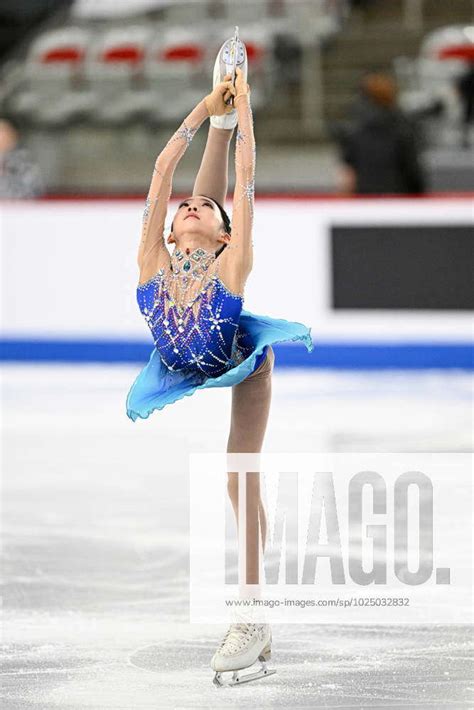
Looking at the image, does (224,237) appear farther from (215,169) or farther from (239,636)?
(239,636)

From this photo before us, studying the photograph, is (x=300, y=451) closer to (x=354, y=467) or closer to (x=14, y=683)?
(x=354, y=467)

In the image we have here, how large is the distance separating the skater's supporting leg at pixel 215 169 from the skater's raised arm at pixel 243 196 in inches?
9.0

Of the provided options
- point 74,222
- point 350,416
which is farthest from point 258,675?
point 74,222

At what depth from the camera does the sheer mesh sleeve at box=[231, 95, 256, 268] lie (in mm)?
3033

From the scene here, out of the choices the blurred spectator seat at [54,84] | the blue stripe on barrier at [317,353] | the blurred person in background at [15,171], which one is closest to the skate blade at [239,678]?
the blue stripe on barrier at [317,353]

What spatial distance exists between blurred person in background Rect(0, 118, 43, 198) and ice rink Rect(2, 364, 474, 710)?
1.56m

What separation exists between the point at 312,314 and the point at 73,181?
205 cm

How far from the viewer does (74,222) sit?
852 cm

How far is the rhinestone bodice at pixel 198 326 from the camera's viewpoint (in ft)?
10.1

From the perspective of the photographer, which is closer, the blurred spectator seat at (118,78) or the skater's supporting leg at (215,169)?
the skater's supporting leg at (215,169)

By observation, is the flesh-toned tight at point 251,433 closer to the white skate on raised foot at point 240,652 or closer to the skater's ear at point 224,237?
the white skate on raised foot at point 240,652

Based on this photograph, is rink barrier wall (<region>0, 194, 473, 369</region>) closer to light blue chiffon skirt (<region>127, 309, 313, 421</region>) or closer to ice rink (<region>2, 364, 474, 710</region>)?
ice rink (<region>2, 364, 474, 710</region>)

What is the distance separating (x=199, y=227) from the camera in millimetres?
3145

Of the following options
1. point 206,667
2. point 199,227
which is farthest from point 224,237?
point 206,667
